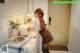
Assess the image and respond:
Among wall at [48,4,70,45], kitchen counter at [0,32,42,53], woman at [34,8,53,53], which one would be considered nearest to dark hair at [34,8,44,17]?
woman at [34,8,53,53]

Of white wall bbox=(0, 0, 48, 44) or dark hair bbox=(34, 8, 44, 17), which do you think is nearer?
white wall bbox=(0, 0, 48, 44)

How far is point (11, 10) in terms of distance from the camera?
1987 mm

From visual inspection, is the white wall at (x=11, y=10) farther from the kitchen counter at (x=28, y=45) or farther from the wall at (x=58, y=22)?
the wall at (x=58, y=22)

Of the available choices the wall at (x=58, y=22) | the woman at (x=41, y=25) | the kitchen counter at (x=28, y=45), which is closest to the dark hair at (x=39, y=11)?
the woman at (x=41, y=25)

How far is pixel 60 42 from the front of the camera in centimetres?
280

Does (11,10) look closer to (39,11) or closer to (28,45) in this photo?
(39,11)

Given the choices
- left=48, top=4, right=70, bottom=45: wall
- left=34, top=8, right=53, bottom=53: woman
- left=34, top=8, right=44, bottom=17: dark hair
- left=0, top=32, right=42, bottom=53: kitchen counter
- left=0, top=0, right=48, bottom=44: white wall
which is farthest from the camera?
left=48, top=4, right=70, bottom=45: wall

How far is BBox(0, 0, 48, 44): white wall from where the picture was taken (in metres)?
1.80

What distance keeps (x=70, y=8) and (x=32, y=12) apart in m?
1.13

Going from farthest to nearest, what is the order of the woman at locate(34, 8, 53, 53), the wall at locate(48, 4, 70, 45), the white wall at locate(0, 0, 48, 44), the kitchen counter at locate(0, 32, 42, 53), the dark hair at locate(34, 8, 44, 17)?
1. the wall at locate(48, 4, 70, 45)
2. the dark hair at locate(34, 8, 44, 17)
3. the woman at locate(34, 8, 53, 53)
4. the white wall at locate(0, 0, 48, 44)
5. the kitchen counter at locate(0, 32, 42, 53)

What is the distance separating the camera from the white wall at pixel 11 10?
5.91ft

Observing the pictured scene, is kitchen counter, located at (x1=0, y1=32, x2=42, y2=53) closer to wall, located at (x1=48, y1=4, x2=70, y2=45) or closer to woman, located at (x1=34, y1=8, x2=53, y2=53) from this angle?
woman, located at (x1=34, y1=8, x2=53, y2=53)

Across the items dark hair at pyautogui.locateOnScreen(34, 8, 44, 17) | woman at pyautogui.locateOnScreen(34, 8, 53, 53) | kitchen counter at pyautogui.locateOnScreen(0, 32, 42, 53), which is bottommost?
kitchen counter at pyautogui.locateOnScreen(0, 32, 42, 53)

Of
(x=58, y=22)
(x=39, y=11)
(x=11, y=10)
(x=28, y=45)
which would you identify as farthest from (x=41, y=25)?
(x=58, y=22)
